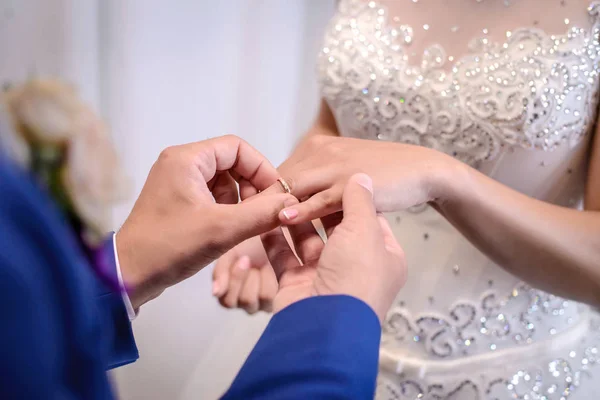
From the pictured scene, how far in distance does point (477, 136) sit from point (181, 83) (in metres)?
0.70

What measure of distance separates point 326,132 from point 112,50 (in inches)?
18.5

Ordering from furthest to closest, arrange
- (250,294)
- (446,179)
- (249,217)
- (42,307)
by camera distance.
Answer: (250,294)
(446,179)
(249,217)
(42,307)

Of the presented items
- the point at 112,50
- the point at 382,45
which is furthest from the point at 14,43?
the point at 382,45

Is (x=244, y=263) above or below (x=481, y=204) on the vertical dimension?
below

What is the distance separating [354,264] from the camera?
408mm

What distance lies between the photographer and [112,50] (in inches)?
38.7

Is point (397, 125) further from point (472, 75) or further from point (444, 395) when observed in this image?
point (444, 395)

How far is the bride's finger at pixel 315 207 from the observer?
0.51m

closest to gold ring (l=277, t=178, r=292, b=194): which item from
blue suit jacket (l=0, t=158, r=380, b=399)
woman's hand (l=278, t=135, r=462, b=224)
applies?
woman's hand (l=278, t=135, r=462, b=224)

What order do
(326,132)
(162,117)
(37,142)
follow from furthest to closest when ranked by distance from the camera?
(162,117) → (326,132) → (37,142)

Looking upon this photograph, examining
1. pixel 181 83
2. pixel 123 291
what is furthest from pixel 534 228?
pixel 181 83

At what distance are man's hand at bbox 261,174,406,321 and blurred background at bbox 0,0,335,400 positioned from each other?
561mm

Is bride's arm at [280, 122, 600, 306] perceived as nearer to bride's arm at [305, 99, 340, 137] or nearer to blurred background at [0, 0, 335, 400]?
bride's arm at [305, 99, 340, 137]

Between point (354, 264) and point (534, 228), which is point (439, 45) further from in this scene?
point (354, 264)
